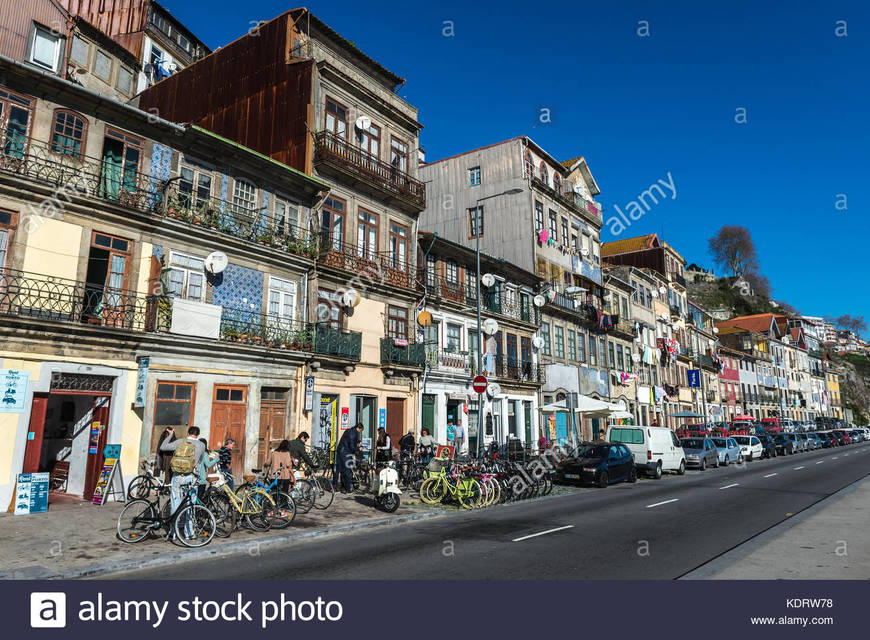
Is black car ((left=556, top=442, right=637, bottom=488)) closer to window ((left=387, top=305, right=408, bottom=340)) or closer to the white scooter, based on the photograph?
the white scooter

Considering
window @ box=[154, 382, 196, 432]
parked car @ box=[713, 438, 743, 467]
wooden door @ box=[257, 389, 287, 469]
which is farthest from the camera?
parked car @ box=[713, 438, 743, 467]

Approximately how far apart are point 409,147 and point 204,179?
38.3 feet

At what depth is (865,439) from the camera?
228 ft

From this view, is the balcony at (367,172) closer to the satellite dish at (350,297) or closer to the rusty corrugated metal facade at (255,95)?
the rusty corrugated metal facade at (255,95)

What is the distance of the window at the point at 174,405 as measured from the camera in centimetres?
1616

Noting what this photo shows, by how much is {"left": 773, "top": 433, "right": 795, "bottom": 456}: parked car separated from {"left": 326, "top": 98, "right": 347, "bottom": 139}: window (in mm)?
39041

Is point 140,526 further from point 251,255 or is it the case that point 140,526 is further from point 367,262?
point 367,262

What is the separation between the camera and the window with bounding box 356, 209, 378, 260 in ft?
79.0

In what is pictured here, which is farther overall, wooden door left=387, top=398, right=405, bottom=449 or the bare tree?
the bare tree

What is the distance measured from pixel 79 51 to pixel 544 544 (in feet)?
99.6

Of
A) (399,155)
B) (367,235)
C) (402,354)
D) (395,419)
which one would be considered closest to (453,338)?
(402,354)

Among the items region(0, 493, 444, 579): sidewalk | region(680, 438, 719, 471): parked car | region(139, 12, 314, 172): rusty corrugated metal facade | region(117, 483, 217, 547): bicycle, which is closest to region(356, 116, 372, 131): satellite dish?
region(139, 12, 314, 172): rusty corrugated metal facade

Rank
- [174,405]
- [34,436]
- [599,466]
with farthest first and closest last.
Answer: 1. [599,466]
2. [174,405]
3. [34,436]

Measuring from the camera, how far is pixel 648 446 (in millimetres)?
24000
